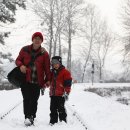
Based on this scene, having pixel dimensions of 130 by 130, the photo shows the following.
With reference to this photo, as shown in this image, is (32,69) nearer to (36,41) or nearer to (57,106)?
(36,41)

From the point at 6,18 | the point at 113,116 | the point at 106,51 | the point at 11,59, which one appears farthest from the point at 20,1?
the point at 106,51

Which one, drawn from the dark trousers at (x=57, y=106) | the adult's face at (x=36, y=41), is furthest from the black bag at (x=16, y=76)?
the dark trousers at (x=57, y=106)

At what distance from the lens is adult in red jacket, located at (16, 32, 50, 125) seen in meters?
8.47

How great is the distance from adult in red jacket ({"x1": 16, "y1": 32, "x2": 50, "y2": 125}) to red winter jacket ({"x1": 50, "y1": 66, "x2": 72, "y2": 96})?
0.41 metres

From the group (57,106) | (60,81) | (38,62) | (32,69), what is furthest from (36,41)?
(57,106)

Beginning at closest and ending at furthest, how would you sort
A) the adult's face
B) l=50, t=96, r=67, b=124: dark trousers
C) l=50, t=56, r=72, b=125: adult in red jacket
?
the adult's face
l=50, t=56, r=72, b=125: adult in red jacket
l=50, t=96, r=67, b=124: dark trousers

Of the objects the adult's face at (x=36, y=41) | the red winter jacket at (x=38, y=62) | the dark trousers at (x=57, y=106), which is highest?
the adult's face at (x=36, y=41)

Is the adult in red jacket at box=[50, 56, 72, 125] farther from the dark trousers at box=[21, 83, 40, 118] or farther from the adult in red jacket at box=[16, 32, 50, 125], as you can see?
the dark trousers at box=[21, 83, 40, 118]

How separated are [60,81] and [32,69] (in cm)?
79

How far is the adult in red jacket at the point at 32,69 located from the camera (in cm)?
847

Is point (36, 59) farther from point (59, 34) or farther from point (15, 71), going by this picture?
point (59, 34)

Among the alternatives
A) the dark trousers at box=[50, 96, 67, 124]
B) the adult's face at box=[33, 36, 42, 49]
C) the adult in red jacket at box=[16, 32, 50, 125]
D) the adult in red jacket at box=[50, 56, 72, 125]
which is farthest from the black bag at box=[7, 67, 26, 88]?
the dark trousers at box=[50, 96, 67, 124]

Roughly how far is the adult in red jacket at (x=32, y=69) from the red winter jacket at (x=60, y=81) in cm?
41

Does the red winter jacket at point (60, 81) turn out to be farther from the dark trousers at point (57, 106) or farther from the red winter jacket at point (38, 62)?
the red winter jacket at point (38, 62)
